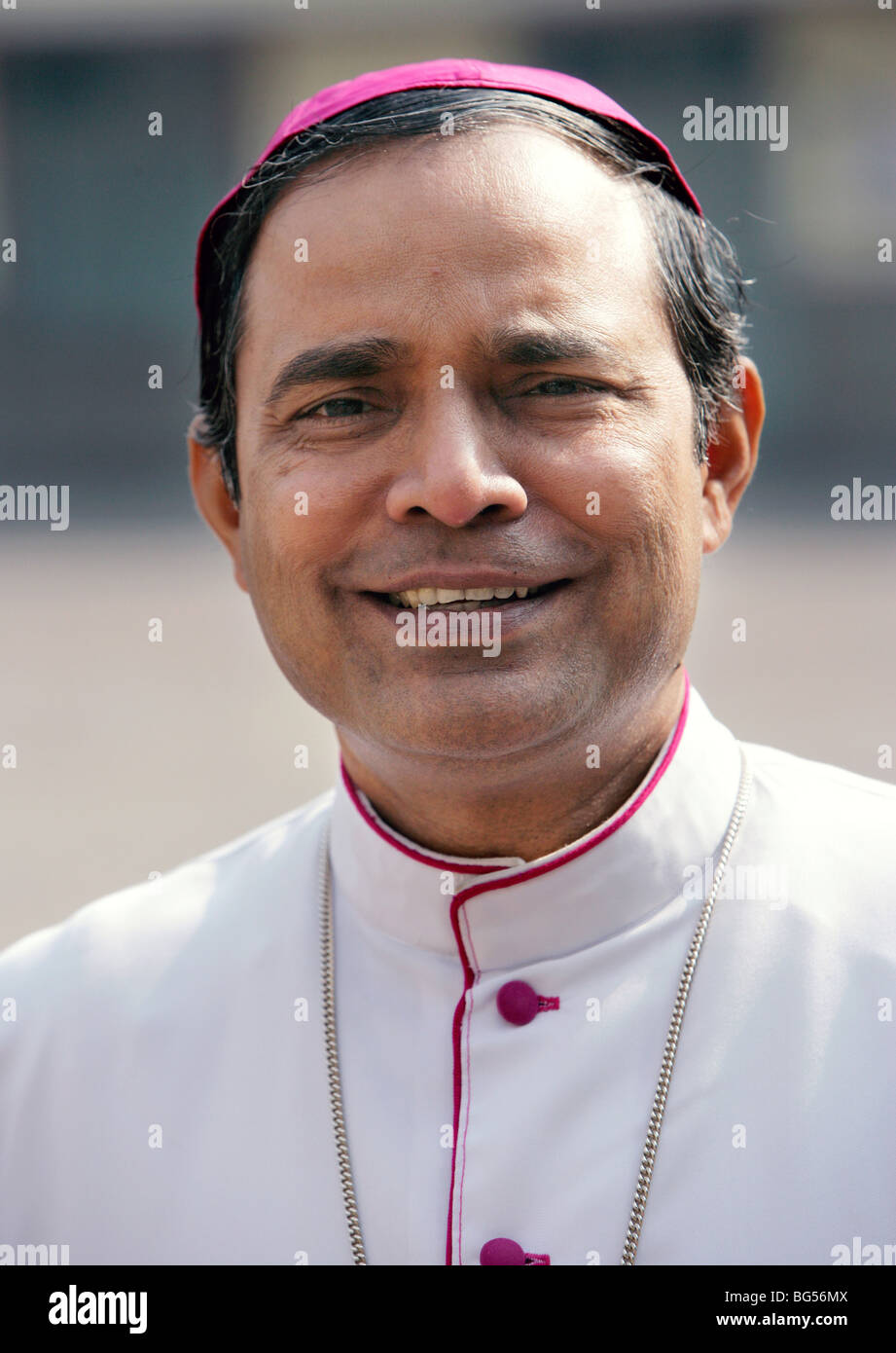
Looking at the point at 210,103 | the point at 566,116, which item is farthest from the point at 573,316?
the point at 210,103

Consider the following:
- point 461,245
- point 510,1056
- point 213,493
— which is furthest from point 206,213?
point 510,1056

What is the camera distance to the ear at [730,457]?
2264mm

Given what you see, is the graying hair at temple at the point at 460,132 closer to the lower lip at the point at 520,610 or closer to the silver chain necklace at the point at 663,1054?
the lower lip at the point at 520,610

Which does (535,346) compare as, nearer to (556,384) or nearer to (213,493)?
(556,384)

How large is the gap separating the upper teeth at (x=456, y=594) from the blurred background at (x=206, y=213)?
32.1 ft

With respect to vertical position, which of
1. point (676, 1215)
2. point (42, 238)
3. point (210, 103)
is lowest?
point (676, 1215)

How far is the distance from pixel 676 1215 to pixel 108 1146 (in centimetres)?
82

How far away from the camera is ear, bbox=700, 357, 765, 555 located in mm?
2264

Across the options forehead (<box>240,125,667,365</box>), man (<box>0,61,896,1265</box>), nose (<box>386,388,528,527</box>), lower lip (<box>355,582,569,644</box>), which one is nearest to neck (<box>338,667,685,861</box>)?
man (<box>0,61,896,1265</box>)

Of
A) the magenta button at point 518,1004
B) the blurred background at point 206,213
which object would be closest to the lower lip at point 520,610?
the magenta button at point 518,1004

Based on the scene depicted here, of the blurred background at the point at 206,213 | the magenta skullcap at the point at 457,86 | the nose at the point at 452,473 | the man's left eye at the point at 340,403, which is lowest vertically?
the nose at the point at 452,473

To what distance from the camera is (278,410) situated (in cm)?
207

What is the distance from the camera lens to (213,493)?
8.07ft
